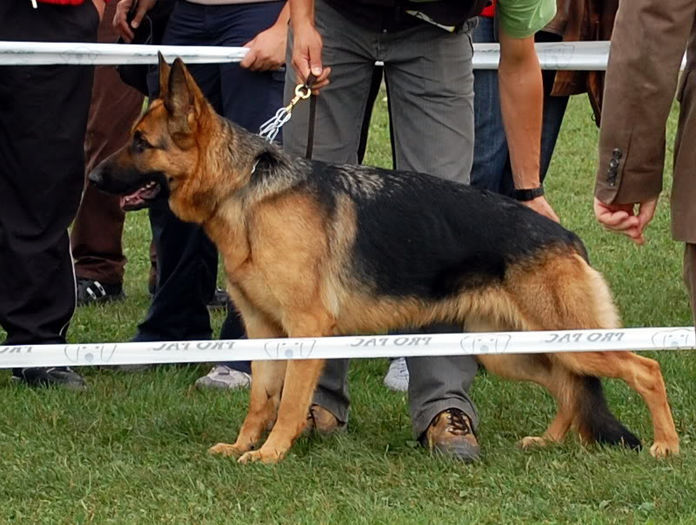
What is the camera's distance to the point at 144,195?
489 cm

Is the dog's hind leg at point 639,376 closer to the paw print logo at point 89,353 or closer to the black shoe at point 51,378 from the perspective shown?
the paw print logo at point 89,353

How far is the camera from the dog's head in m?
4.75

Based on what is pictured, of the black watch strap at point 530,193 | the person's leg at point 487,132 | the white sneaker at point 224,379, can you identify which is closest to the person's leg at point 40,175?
the white sneaker at point 224,379

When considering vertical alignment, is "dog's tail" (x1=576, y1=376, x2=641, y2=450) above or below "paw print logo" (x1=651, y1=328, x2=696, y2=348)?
below

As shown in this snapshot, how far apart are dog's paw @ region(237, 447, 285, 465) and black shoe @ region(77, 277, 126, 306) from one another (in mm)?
2909

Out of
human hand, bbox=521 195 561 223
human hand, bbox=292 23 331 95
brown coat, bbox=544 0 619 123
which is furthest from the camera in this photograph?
brown coat, bbox=544 0 619 123

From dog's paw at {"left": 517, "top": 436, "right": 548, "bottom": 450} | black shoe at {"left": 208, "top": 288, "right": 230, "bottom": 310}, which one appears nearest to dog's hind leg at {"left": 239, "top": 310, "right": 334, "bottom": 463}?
dog's paw at {"left": 517, "top": 436, "right": 548, "bottom": 450}

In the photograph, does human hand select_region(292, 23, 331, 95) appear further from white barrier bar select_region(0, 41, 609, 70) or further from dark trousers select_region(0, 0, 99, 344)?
dark trousers select_region(0, 0, 99, 344)

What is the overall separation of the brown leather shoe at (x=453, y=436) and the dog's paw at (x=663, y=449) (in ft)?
2.02

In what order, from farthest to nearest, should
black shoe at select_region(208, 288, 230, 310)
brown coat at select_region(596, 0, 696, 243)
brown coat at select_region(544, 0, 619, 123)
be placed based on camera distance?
black shoe at select_region(208, 288, 230, 310)
brown coat at select_region(544, 0, 619, 123)
brown coat at select_region(596, 0, 696, 243)

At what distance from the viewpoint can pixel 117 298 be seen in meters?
7.53

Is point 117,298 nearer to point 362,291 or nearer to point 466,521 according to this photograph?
point 362,291

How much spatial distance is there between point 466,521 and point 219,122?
1.72m

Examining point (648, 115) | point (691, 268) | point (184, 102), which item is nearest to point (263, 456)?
point (184, 102)
